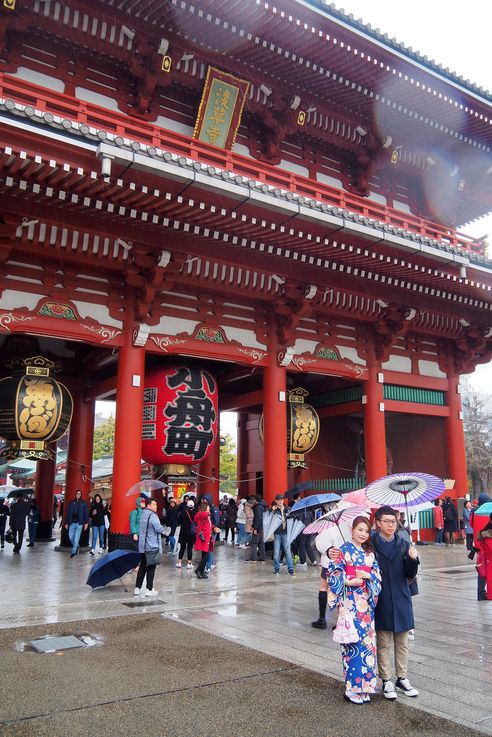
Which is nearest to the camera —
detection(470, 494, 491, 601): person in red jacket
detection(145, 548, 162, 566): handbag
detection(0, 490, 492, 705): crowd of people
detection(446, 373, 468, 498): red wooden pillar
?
detection(0, 490, 492, 705): crowd of people

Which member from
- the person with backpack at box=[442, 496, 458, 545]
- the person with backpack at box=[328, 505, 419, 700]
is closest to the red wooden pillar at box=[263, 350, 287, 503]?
the person with backpack at box=[442, 496, 458, 545]

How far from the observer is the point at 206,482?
18.8 m

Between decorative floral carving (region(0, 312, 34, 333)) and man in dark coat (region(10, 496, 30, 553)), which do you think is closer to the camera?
decorative floral carving (region(0, 312, 34, 333))

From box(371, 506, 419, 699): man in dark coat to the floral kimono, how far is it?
0.13m

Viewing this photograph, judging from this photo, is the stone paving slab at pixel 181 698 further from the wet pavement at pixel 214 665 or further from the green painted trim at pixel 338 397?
the green painted trim at pixel 338 397

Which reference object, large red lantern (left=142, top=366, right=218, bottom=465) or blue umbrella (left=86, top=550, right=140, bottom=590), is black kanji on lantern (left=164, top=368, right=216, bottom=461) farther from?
blue umbrella (left=86, top=550, right=140, bottom=590)

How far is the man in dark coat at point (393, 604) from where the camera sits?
4656 millimetres

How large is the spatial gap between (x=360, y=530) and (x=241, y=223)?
7989 millimetres

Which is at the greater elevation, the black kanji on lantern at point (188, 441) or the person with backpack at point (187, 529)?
the black kanji on lantern at point (188, 441)

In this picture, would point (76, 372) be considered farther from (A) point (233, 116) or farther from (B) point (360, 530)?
(B) point (360, 530)

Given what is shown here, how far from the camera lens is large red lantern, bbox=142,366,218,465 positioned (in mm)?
12867

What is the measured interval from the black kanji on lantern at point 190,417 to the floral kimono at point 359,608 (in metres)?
8.47

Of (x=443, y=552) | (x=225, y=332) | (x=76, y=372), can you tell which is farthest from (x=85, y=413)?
(x=443, y=552)

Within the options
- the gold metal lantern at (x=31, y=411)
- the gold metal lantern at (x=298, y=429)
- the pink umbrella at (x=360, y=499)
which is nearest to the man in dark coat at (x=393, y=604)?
the pink umbrella at (x=360, y=499)
